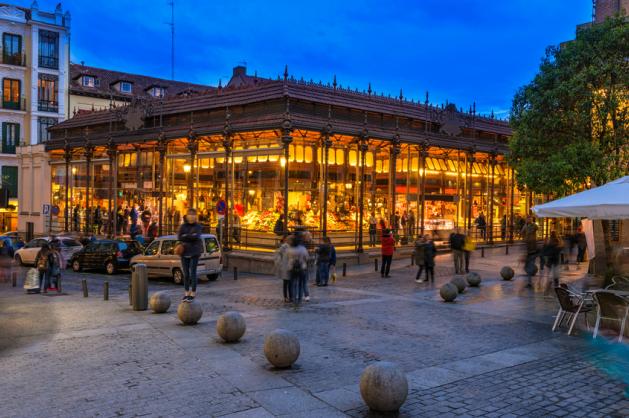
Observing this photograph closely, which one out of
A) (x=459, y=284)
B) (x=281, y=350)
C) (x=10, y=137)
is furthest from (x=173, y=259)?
(x=10, y=137)

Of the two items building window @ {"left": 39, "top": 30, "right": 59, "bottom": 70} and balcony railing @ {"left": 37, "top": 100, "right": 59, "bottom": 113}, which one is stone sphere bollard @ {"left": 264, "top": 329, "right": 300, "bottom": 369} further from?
building window @ {"left": 39, "top": 30, "right": 59, "bottom": 70}

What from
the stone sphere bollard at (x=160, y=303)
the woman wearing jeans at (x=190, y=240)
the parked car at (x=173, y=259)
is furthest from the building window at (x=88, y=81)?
the woman wearing jeans at (x=190, y=240)

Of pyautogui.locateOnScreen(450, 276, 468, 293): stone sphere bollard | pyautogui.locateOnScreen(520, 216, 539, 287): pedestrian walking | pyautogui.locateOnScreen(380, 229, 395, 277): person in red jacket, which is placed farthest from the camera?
pyautogui.locateOnScreen(380, 229, 395, 277): person in red jacket

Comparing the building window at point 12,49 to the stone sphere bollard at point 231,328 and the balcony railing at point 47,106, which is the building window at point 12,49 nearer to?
the balcony railing at point 47,106

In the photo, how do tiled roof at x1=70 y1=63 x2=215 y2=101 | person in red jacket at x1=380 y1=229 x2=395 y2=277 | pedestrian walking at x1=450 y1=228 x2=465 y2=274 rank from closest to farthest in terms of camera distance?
person in red jacket at x1=380 y1=229 x2=395 y2=277, pedestrian walking at x1=450 y1=228 x2=465 y2=274, tiled roof at x1=70 y1=63 x2=215 y2=101

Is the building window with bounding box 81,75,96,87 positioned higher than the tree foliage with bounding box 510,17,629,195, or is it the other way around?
the building window with bounding box 81,75,96,87

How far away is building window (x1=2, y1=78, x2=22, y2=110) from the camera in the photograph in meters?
45.1

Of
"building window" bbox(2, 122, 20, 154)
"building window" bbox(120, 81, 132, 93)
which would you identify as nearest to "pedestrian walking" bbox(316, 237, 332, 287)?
"building window" bbox(2, 122, 20, 154)

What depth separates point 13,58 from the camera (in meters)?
45.2

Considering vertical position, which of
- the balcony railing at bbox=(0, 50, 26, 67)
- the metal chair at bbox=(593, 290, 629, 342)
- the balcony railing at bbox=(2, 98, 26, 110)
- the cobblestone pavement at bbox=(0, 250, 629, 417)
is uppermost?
the balcony railing at bbox=(0, 50, 26, 67)

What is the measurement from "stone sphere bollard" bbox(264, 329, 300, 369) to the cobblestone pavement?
20 cm

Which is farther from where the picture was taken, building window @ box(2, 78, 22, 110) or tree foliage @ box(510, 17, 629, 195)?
building window @ box(2, 78, 22, 110)

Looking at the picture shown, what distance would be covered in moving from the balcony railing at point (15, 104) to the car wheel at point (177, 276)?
32694 mm

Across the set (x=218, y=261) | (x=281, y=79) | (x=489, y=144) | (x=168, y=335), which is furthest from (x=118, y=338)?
(x=489, y=144)
